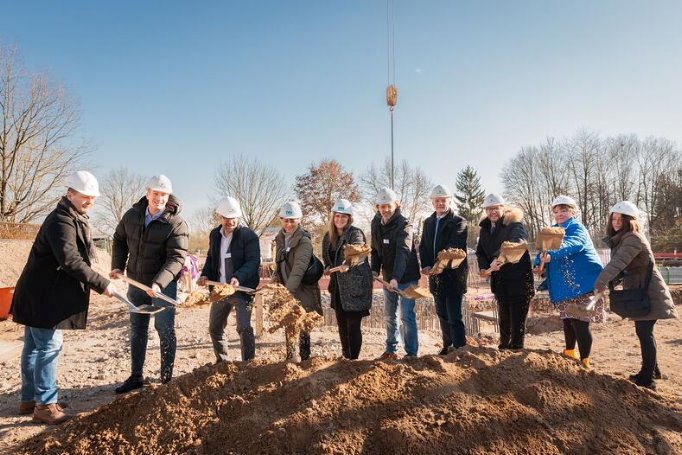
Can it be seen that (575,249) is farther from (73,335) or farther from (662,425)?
(73,335)

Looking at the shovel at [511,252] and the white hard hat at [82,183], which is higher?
the white hard hat at [82,183]

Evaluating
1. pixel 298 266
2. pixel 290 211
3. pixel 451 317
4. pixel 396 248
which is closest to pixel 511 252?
pixel 451 317

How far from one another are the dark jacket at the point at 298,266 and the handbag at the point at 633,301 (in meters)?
2.69

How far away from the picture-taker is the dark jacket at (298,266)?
13.5ft

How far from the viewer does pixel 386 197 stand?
4531 mm

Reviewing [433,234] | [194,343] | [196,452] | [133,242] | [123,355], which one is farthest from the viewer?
[194,343]

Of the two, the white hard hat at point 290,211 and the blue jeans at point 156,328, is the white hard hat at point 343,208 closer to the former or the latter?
the white hard hat at point 290,211

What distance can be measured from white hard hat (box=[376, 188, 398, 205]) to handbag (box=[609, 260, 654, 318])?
214 cm

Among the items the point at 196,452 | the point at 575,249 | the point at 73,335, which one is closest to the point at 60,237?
the point at 196,452

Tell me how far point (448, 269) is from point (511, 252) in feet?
2.10

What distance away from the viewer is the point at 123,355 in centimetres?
565

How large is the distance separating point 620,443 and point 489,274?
6.35 ft

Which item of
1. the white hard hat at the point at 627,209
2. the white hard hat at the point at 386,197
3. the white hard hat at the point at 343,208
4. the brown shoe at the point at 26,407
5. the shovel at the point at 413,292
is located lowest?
the brown shoe at the point at 26,407

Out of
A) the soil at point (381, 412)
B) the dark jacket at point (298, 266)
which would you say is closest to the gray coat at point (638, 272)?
the soil at point (381, 412)
